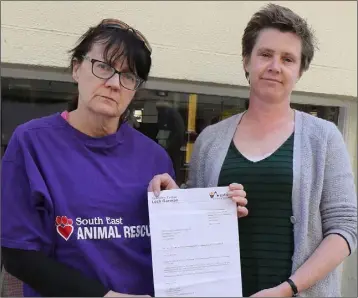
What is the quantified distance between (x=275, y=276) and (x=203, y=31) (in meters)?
1.36

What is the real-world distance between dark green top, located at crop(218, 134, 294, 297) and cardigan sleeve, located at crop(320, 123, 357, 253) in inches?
4.5

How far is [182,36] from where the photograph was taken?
7.32ft

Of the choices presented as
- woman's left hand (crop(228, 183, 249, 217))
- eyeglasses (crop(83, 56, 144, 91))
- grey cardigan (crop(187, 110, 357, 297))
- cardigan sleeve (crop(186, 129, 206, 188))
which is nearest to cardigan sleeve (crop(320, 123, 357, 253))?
grey cardigan (crop(187, 110, 357, 297))

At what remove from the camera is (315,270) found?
1331 mm

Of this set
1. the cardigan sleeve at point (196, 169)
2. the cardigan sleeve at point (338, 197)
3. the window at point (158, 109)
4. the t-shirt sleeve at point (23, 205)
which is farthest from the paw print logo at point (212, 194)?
the window at point (158, 109)

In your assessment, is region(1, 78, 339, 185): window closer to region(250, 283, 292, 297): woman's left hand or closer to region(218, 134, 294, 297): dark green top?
region(218, 134, 294, 297): dark green top

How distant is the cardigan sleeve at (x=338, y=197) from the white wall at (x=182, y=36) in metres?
1.06

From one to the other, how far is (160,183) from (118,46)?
1.40ft

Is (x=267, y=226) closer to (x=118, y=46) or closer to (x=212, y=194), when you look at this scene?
(x=212, y=194)

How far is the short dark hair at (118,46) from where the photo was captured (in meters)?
1.30

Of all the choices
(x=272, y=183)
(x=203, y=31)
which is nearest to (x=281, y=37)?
(x=272, y=183)

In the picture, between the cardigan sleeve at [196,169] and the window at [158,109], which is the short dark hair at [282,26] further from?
the window at [158,109]

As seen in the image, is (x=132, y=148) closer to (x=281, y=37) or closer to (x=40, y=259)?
(x=40, y=259)

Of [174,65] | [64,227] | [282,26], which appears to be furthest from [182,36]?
[64,227]
